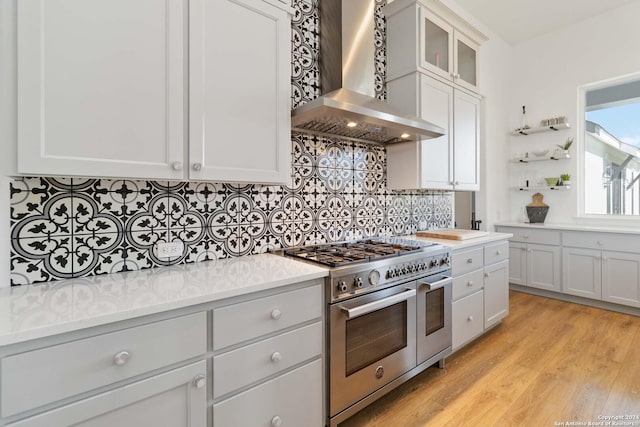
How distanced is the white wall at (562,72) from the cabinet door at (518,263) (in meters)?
0.65

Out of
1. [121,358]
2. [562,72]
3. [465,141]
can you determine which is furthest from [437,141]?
[562,72]

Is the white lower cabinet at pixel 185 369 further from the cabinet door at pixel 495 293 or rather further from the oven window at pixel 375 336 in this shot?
the cabinet door at pixel 495 293

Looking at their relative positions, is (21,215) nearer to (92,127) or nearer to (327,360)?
(92,127)

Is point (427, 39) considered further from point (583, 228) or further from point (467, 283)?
point (583, 228)

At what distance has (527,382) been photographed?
2080 mm

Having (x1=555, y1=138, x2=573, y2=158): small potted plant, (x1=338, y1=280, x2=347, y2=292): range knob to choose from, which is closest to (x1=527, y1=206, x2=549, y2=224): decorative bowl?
(x1=555, y1=138, x2=573, y2=158): small potted plant

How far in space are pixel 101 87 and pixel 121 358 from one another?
3.25 feet

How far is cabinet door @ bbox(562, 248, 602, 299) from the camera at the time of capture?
11.2 feet

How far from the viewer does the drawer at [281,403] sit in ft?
4.02

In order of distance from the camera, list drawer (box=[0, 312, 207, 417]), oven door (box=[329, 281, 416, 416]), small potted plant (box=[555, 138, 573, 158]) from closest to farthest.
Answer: drawer (box=[0, 312, 207, 417]), oven door (box=[329, 281, 416, 416]), small potted plant (box=[555, 138, 573, 158])

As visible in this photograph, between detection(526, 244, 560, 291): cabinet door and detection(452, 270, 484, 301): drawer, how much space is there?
1839 mm

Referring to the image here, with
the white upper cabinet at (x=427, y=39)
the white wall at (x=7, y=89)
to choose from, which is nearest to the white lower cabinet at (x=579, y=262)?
the white upper cabinet at (x=427, y=39)

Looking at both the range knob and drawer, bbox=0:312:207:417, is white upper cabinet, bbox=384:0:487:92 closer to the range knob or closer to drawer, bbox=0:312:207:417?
the range knob

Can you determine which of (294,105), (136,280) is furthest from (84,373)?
(294,105)
